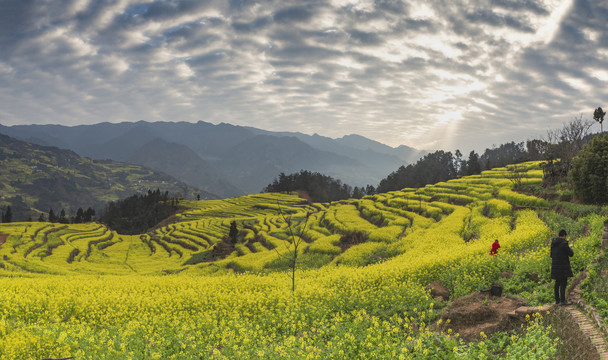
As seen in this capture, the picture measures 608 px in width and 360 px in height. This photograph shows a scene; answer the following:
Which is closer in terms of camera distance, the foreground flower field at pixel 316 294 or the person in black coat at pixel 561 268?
the foreground flower field at pixel 316 294

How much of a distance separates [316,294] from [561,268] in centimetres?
1012

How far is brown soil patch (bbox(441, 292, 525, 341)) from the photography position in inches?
433

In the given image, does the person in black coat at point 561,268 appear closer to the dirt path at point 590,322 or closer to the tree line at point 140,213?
the dirt path at point 590,322

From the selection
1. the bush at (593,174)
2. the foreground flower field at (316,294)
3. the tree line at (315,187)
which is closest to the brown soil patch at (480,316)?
the foreground flower field at (316,294)

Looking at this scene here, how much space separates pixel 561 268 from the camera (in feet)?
37.8

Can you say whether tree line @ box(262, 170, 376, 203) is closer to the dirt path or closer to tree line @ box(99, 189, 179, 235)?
tree line @ box(99, 189, 179, 235)

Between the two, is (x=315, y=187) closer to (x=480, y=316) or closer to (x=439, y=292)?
(x=439, y=292)

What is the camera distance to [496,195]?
46188 millimetres

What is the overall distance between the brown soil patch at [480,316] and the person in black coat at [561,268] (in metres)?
1.43

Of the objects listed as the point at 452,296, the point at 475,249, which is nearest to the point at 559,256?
the point at 452,296

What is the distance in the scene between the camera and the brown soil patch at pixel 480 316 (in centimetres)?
1101

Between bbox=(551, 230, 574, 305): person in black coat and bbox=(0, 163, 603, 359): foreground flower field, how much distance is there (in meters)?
1.14

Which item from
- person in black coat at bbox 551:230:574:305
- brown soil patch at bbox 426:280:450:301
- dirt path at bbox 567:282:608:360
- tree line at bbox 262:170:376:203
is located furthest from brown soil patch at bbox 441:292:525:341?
tree line at bbox 262:170:376:203

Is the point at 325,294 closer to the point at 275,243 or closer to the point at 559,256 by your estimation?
the point at 559,256
